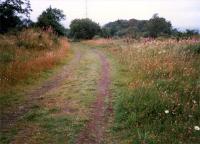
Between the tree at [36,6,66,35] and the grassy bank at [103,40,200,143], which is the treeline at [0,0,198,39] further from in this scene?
the grassy bank at [103,40,200,143]

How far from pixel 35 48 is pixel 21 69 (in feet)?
22.4

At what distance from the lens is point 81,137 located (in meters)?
6.86

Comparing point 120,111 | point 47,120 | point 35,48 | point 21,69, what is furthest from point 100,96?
point 35,48

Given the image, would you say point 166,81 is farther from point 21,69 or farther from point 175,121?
point 21,69

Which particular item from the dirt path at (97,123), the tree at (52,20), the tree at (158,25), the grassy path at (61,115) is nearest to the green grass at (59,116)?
the grassy path at (61,115)

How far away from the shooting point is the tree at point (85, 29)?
5659 centimetres

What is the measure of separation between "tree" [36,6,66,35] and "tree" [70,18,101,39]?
975cm

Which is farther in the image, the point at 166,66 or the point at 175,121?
the point at 166,66

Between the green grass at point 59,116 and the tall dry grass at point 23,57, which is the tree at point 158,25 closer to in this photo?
the tall dry grass at point 23,57

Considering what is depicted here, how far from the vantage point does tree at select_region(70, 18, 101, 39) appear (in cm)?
5659

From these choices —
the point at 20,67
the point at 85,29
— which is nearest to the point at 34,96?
the point at 20,67

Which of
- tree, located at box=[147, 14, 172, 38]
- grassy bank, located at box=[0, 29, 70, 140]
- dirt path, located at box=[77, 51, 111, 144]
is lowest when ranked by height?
dirt path, located at box=[77, 51, 111, 144]

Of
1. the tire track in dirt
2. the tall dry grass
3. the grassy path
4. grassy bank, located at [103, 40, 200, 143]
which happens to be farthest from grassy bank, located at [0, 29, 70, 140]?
grassy bank, located at [103, 40, 200, 143]

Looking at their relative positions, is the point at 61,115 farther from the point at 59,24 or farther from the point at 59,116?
the point at 59,24
